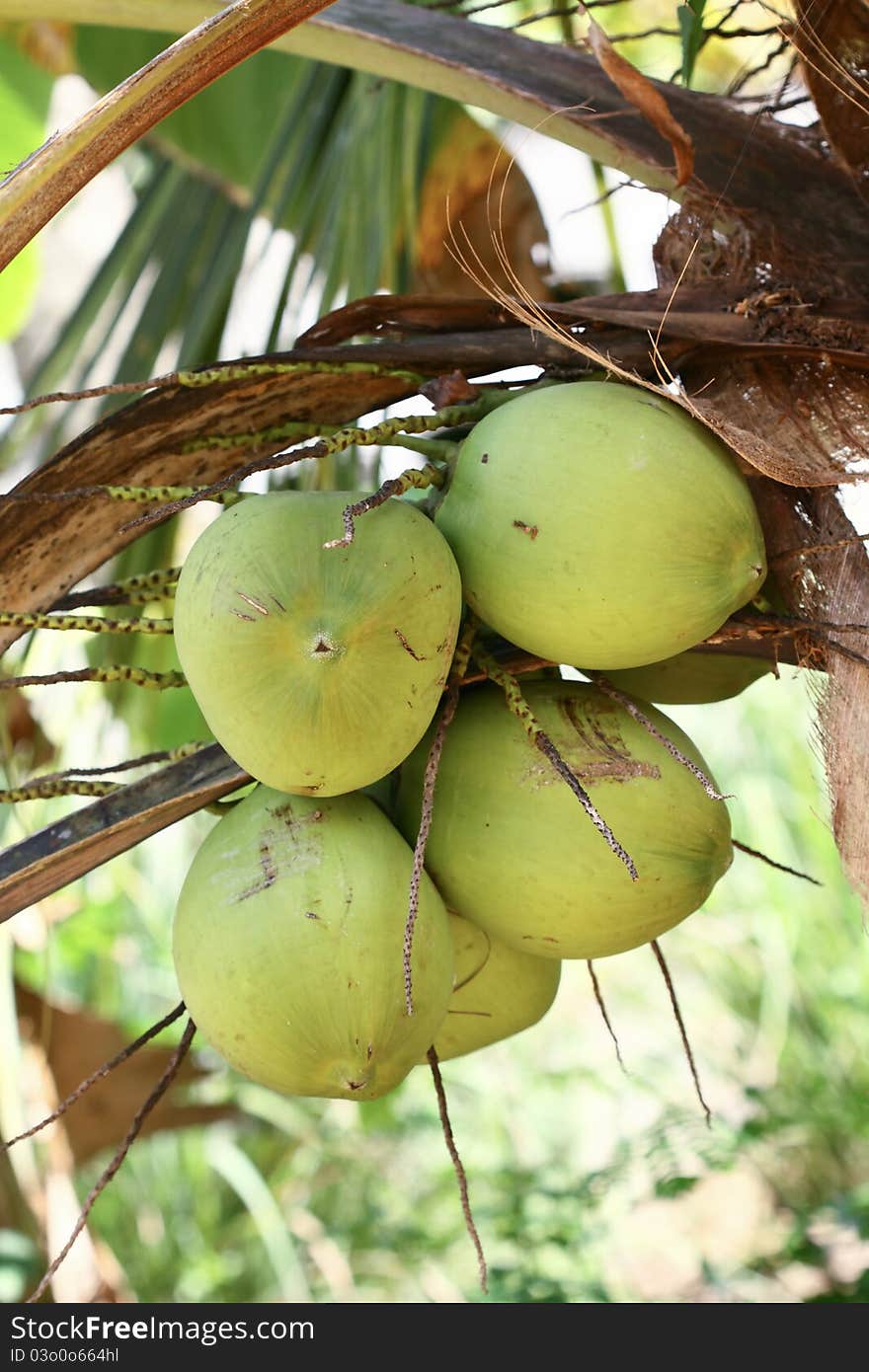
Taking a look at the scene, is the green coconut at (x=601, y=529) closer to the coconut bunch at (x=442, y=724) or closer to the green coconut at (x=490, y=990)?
the coconut bunch at (x=442, y=724)

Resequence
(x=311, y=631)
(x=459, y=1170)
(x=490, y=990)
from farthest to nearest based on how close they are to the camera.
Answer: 1. (x=490, y=990)
2. (x=459, y=1170)
3. (x=311, y=631)

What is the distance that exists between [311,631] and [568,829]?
238 millimetres

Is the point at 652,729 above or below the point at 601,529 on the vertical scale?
below

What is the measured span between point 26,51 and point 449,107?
94 cm

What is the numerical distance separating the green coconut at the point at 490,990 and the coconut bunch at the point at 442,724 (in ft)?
0.14

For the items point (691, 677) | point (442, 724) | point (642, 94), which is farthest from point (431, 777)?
point (642, 94)

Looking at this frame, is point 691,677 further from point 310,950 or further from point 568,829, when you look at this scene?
point 310,950

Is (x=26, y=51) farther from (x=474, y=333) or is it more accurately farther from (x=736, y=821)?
(x=736, y=821)

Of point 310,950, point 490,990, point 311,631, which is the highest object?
point 311,631

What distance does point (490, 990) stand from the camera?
0.97 m

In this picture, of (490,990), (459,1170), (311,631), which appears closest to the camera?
(311,631)

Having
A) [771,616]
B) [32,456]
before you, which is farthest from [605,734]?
[32,456]

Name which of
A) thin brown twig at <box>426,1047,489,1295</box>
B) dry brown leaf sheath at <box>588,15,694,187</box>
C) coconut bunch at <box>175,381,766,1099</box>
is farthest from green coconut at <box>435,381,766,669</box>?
thin brown twig at <box>426,1047,489,1295</box>

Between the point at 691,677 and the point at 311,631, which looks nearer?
the point at 311,631
